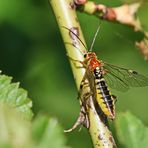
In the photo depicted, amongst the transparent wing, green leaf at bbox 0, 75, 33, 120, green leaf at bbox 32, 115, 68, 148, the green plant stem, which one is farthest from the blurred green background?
green leaf at bbox 32, 115, 68, 148

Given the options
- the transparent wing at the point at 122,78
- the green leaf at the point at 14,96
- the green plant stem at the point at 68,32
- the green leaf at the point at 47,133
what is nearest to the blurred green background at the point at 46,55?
the transparent wing at the point at 122,78

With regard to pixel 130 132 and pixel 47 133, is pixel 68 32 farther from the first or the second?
pixel 47 133

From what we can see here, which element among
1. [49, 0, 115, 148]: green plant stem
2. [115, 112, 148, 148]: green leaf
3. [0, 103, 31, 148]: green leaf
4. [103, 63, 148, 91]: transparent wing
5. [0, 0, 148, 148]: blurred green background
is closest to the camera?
[0, 103, 31, 148]: green leaf

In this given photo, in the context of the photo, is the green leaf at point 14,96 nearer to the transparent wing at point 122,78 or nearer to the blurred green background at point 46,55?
the transparent wing at point 122,78

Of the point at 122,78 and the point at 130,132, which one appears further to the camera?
the point at 122,78

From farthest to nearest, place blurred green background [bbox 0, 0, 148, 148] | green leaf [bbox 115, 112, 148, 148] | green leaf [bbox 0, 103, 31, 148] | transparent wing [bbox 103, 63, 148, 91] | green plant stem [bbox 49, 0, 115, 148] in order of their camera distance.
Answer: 1. blurred green background [bbox 0, 0, 148, 148]
2. transparent wing [bbox 103, 63, 148, 91]
3. green plant stem [bbox 49, 0, 115, 148]
4. green leaf [bbox 115, 112, 148, 148]
5. green leaf [bbox 0, 103, 31, 148]

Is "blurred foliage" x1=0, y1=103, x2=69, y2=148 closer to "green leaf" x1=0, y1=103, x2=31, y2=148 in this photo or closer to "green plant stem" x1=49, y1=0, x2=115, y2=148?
"green leaf" x1=0, y1=103, x2=31, y2=148

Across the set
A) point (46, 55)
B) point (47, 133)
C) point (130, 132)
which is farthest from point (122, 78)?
point (47, 133)
